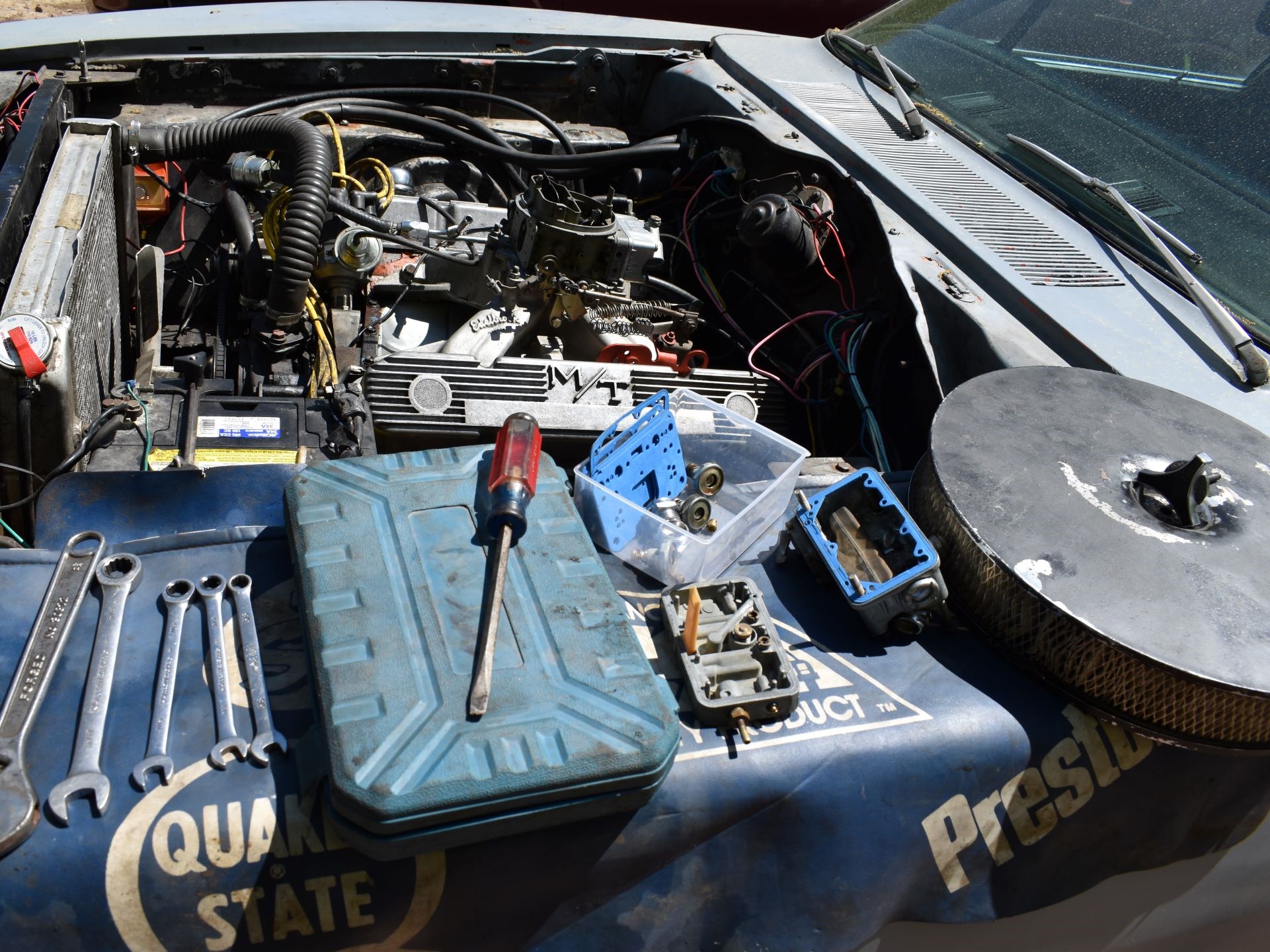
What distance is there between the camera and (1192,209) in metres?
1.99

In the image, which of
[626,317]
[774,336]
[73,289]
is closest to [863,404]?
[774,336]

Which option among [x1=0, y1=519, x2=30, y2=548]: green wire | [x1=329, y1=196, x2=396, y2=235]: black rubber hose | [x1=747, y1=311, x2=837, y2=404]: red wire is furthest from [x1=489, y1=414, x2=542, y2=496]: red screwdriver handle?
[x1=329, y1=196, x2=396, y2=235]: black rubber hose

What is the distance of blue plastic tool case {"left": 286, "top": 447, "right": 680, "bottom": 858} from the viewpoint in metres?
0.97

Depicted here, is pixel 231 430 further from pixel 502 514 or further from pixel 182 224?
pixel 182 224

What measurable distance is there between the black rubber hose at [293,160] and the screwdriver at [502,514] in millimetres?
802

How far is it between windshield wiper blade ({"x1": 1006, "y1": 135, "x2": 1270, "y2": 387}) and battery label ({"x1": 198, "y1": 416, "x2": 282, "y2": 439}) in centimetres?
167

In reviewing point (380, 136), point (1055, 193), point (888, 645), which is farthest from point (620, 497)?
point (380, 136)

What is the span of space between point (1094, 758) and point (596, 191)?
2.00m

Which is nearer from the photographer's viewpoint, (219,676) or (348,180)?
(219,676)

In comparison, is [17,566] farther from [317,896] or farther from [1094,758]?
[1094,758]

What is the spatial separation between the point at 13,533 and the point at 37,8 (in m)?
6.92

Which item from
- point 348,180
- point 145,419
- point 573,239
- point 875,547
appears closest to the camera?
point 875,547

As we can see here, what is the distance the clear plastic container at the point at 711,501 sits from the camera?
1386 millimetres

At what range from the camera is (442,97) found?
2711 mm
